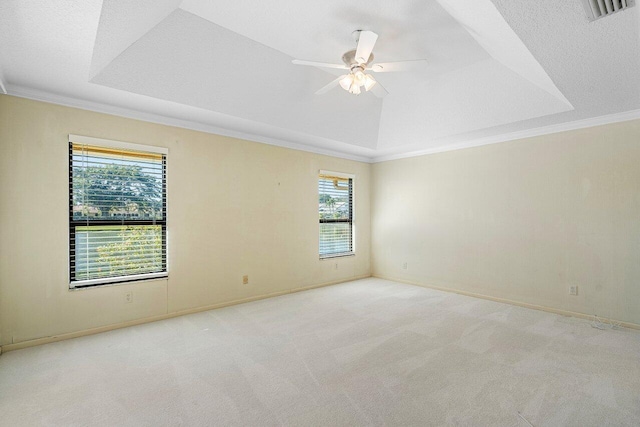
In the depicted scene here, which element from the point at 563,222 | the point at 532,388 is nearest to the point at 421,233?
the point at 563,222

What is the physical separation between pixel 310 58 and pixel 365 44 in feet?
3.42

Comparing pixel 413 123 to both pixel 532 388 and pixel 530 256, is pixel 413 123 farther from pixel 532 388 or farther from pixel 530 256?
pixel 532 388

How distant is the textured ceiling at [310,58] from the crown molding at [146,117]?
0.01 meters

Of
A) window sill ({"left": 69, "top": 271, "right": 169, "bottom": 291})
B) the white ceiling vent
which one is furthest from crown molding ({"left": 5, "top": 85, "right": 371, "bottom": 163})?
the white ceiling vent

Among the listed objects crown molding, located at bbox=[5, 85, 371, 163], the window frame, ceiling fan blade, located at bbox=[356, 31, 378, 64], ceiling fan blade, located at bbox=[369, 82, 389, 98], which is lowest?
the window frame

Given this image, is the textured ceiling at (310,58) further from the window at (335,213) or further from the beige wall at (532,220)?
the window at (335,213)

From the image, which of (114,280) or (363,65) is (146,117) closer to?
(114,280)

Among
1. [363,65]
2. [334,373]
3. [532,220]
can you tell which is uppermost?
[363,65]

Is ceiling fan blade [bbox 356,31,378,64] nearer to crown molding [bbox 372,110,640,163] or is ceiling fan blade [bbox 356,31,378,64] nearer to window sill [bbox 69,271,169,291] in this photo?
crown molding [bbox 372,110,640,163]

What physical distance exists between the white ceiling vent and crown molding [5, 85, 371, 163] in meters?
3.34

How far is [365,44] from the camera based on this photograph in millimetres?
2551

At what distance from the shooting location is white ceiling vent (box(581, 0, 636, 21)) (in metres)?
1.88

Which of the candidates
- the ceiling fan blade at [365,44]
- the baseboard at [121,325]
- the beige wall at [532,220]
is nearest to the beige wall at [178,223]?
the baseboard at [121,325]

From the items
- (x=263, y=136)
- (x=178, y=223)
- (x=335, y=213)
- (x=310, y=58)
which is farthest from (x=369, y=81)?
(x=335, y=213)
